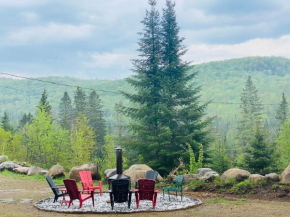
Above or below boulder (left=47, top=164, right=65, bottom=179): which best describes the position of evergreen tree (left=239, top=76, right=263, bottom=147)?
above

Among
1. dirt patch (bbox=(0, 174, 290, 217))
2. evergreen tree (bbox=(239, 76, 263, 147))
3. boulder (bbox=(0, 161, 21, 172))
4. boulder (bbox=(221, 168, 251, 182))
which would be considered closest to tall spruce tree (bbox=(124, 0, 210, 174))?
boulder (bbox=(221, 168, 251, 182))

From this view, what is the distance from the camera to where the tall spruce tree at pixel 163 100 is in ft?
65.7

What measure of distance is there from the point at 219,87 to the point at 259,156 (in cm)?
14411

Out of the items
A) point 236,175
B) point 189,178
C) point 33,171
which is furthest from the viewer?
point 33,171

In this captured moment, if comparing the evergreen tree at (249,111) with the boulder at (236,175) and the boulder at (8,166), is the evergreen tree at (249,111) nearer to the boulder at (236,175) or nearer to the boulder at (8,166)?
the boulder at (8,166)

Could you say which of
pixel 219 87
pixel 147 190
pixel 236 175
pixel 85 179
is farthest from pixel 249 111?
pixel 219 87

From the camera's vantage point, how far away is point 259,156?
1788 centimetres

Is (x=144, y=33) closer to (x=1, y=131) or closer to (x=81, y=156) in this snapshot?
(x=81, y=156)

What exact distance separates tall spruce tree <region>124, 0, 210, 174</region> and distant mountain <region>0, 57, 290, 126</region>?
4551 inches

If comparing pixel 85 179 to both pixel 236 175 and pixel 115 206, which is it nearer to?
pixel 115 206

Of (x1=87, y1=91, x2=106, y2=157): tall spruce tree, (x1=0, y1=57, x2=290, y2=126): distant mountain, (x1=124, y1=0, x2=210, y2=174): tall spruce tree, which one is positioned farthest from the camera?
(x1=0, y1=57, x2=290, y2=126): distant mountain

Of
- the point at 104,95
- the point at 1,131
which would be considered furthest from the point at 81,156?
the point at 104,95

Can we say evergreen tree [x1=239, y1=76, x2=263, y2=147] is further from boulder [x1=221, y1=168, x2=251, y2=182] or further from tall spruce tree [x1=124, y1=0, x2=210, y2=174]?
boulder [x1=221, y1=168, x2=251, y2=182]

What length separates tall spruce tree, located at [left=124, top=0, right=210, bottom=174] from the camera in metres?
20.0
